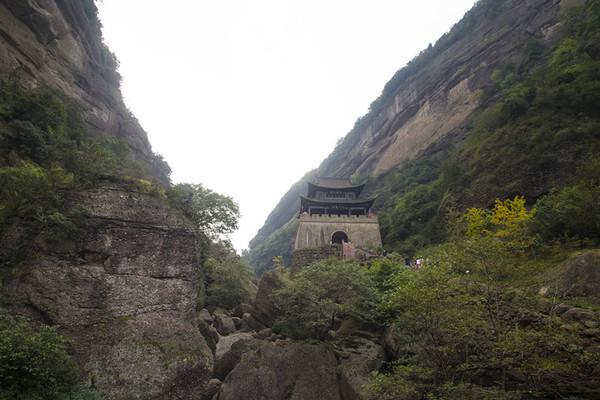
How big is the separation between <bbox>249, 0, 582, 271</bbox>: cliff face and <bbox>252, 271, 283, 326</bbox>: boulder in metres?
30.7

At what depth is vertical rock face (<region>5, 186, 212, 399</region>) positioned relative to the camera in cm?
1076

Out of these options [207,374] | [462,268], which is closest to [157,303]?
[207,374]

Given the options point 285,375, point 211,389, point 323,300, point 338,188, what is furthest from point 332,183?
point 211,389

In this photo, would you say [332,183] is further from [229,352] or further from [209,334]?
[229,352]

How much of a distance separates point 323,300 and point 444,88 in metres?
47.2

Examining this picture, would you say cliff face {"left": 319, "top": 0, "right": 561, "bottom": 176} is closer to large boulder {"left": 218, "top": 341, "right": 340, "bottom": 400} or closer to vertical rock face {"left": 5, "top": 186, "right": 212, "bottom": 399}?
large boulder {"left": 218, "top": 341, "right": 340, "bottom": 400}

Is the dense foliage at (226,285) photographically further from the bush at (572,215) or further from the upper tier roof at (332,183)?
the upper tier roof at (332,183)

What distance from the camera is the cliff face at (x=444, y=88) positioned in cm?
4203

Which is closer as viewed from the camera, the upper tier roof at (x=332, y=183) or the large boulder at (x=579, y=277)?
the large boulder at (x=579, y=277)

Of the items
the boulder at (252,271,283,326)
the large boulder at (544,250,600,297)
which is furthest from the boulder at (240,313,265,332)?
the large boulder at (544,250,600,297)

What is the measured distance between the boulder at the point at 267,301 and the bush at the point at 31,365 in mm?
7774

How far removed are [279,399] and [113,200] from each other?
1026 cm

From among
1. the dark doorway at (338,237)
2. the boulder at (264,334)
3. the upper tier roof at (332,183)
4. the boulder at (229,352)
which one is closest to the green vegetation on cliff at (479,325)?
the boulder at (264,334)

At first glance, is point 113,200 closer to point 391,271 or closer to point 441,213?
point 391,271
